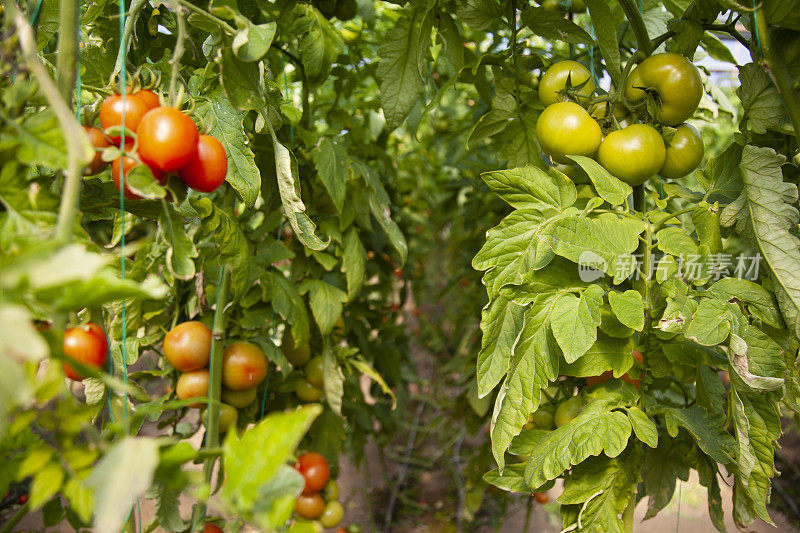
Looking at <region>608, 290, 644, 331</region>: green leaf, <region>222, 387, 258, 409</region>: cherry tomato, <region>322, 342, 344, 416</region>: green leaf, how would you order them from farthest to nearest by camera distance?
<region>322, 342, 344, 416</region>: green leaf < <region>222, 387, 258, 409</region>: cherry tomato < <region>608, 290, 644, 331</region>: green leaf

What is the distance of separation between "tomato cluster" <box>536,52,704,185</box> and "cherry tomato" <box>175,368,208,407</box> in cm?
67

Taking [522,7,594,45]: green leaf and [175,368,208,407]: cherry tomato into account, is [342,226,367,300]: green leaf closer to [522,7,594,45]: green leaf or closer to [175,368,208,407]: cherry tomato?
[175,368,208,407]: cherry tomato

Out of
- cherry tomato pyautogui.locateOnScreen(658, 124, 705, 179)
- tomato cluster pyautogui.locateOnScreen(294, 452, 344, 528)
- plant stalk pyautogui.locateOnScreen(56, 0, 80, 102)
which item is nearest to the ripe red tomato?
plant stalk pyautogui.locateOnScreen(56, 0, 80, 102)

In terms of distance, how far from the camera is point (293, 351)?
46.8 inches

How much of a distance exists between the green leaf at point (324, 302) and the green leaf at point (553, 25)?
60 cm

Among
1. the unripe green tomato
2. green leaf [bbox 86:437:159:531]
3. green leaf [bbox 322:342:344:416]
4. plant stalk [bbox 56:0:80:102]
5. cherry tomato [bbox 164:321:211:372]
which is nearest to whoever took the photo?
green leaf [bbox 86:437:159:531]

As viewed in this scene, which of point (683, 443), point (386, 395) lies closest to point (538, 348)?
point (683, 443)

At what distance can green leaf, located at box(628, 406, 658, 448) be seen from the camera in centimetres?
70

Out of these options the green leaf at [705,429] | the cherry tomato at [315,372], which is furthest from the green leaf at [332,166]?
the green leaf at [705,429]

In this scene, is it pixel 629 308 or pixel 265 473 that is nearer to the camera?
pixel 265 473

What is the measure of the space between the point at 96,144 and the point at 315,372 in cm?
76

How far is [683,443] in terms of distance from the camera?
0.89 metres

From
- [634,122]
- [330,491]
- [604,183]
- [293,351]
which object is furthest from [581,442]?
[330,491]

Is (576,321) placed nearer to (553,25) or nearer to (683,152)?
(683,152)
